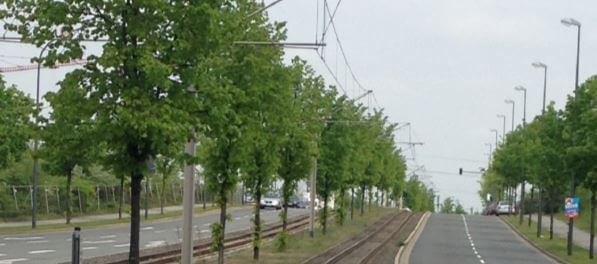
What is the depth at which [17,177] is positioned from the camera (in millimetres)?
73062

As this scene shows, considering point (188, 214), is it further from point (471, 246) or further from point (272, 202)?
point (272, 202)

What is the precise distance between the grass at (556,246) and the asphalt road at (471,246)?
754mm

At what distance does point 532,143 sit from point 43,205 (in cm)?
2975

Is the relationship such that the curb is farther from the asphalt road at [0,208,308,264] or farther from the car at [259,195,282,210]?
the car at [259,195,282,210]

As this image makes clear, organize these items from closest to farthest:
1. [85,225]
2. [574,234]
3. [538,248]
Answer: [538,248]
[85,225]
[574,234]

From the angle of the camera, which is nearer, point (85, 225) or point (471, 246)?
point (471, 246)

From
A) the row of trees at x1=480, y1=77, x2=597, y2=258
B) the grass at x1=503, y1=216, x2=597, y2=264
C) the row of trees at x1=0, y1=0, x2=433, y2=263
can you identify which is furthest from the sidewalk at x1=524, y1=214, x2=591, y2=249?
the row of trees at x1=0, y1=0, x2=433, y2=263

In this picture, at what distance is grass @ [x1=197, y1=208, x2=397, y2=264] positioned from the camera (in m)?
37.7

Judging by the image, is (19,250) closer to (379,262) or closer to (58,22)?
(379,262)

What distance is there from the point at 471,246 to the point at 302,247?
1402 cm

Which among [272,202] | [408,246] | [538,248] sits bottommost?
[538,248]

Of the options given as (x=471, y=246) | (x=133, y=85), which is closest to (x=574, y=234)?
(x=471, y=246)

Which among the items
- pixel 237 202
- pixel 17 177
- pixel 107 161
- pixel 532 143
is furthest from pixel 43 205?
pixel 107 161

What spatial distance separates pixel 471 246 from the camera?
58000mm
